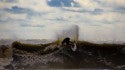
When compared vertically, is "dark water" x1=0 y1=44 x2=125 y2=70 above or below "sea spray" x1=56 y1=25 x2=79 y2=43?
below

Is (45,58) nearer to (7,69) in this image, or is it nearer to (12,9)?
(7,69)

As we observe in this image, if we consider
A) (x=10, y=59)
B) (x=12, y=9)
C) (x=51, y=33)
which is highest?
(x=12, y=9)

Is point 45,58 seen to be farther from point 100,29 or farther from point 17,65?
point 100,29

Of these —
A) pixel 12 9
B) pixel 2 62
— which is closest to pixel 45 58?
pixel 2 62

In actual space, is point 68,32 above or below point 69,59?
above

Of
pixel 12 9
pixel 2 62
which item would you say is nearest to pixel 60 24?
pixel 12 9

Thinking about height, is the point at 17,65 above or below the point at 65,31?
below

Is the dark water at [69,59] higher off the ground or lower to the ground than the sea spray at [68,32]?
lower

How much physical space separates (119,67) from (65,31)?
1.91 ft

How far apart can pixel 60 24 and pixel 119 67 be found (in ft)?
2.14

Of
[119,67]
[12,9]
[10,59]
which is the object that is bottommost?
[119,67]

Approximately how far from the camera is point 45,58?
216 centimetres

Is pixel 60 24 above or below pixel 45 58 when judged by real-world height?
above

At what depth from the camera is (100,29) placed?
2.16 meters
